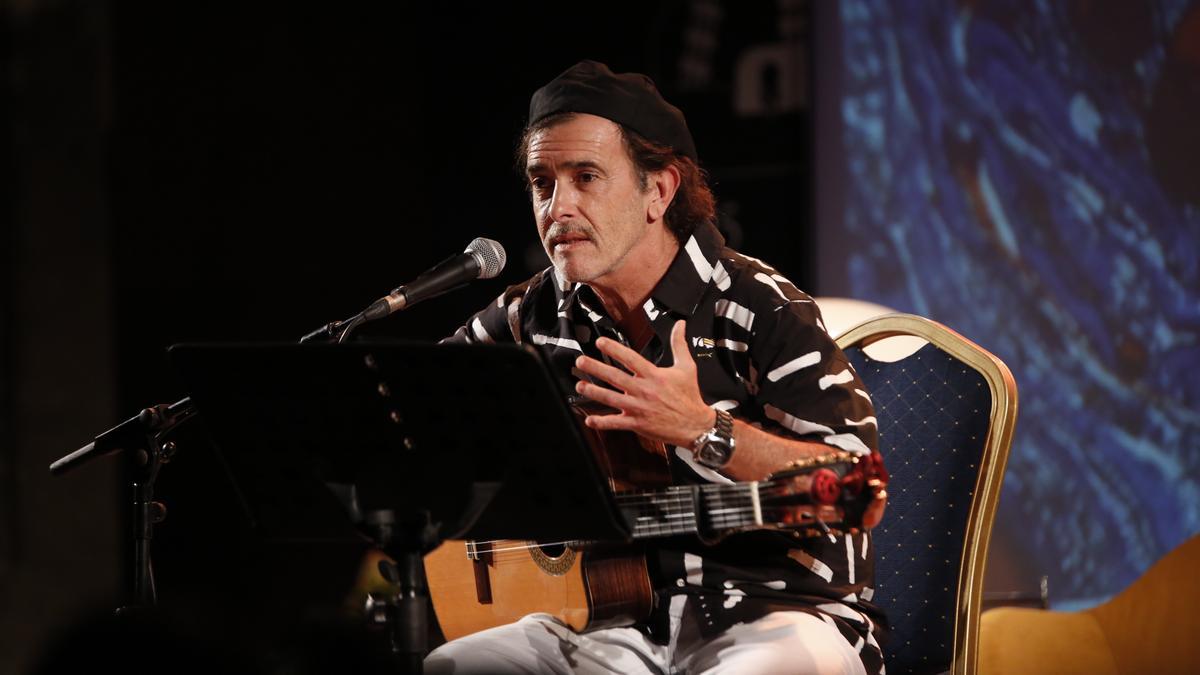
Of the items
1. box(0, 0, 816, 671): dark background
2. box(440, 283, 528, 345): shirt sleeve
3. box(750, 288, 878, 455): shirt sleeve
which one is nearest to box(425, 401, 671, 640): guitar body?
box(750, 288, 878, 455): shirt sleeve

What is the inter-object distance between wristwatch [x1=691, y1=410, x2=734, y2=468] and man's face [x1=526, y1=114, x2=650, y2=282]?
0.58 meters

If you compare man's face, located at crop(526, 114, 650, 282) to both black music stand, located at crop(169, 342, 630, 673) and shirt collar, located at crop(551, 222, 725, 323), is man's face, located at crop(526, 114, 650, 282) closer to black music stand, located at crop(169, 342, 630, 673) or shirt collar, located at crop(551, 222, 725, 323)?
shirt collar, located at crop(551, 222, 725, 323)

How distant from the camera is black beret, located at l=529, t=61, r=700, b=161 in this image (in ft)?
8.10

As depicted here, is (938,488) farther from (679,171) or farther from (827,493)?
(679,171)

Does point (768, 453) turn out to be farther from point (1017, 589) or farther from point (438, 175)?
point (438, 175)

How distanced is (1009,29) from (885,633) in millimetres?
2306

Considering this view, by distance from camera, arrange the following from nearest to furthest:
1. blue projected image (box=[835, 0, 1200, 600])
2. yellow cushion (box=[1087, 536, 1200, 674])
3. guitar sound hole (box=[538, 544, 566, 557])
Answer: guitar sound hole (box=[538, 544, 566, 557]), yellow cushion (box=[1087, 536, 1200, 674]), blue projected image (box=[835, 0, 1200, 600])

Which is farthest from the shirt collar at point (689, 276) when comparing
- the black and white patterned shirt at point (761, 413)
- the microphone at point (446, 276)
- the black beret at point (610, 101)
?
the microphone at point (446, 276)

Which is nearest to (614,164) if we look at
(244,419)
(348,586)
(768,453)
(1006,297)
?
(768,453)

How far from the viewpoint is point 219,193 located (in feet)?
16.6

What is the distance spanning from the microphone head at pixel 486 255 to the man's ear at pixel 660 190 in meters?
0.41

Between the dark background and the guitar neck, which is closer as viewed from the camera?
the guitar neck

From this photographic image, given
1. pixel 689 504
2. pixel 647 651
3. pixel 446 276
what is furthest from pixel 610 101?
pixel 647 651

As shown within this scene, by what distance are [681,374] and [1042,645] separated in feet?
4.38
